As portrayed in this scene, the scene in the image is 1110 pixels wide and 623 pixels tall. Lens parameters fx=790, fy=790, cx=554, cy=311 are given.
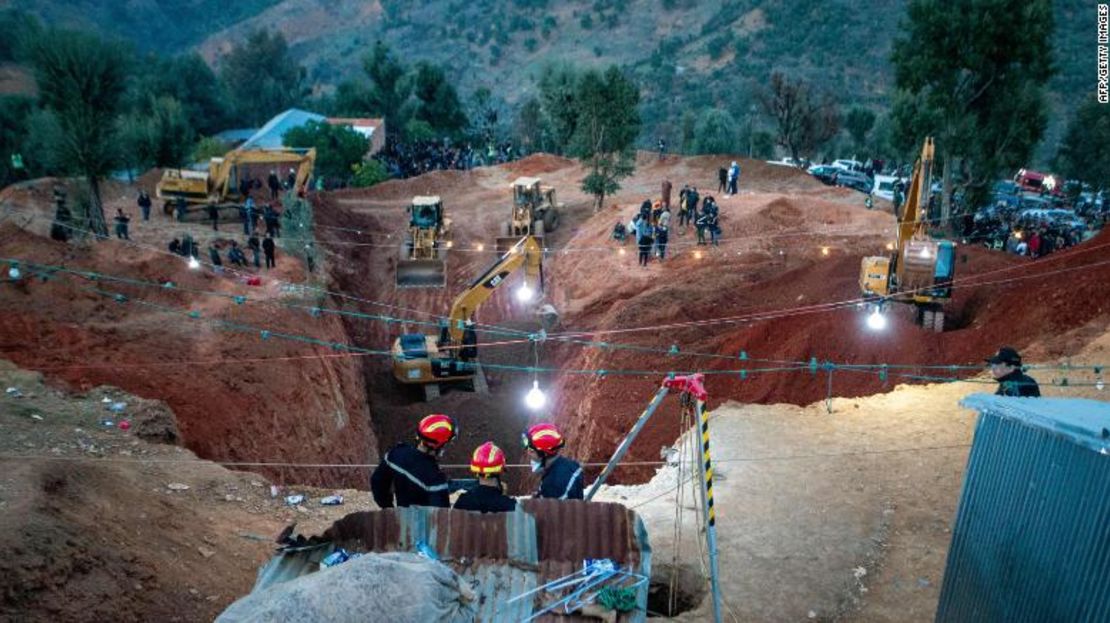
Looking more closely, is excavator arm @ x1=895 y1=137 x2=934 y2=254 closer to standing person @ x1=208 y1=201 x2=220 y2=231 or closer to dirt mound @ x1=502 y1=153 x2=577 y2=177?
standing person @ x1=208 y1=201 x2=220 y2=231

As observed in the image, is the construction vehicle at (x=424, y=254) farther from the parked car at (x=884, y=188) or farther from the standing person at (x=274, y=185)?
the parked car at (x=884, y=188)

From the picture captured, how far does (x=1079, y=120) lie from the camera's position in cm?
4803

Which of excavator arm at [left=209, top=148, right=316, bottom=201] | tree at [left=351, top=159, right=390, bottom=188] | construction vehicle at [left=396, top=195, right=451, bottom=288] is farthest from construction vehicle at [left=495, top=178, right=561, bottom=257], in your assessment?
tree at [left=351, top=159, right=390, bottom=188]

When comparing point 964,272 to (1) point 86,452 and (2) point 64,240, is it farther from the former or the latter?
(2) point 64,240

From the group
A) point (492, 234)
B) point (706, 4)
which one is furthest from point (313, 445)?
point (706, 4)

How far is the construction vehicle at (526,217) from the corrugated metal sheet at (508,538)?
27.3m

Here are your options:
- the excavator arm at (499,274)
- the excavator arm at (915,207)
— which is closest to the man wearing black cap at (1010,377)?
the excavator arm at (915,207)

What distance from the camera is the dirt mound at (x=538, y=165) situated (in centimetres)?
5400

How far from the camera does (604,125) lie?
1625 inches

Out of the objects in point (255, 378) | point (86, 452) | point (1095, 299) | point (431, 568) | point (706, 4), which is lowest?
point (255, 378)

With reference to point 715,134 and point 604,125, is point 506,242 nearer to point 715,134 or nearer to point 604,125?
point 604,125

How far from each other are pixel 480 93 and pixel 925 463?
62.1 m

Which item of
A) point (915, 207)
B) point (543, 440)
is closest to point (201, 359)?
point (543, 440)

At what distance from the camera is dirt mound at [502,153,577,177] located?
5400 cm
